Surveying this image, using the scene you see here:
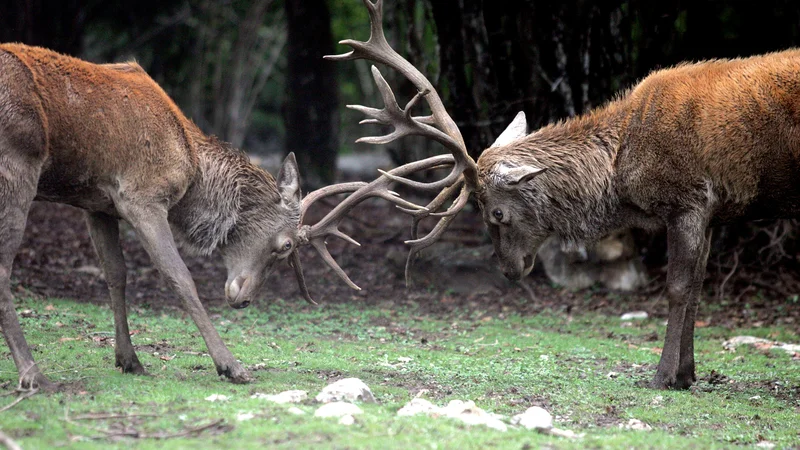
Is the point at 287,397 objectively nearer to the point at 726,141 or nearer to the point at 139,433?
the point at 139,433

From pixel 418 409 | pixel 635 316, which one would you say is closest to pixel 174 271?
pixel 418 409

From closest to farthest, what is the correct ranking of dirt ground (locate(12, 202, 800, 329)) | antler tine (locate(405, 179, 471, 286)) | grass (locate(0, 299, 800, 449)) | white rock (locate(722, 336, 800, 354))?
grass (locate(0, 299, 800, 449)) < antler tine (locate(405, 179, 471, 286)) < white rock (locate(722, 336, 800, 354)) < dirt ground (locate(12, 202, 800, 329))

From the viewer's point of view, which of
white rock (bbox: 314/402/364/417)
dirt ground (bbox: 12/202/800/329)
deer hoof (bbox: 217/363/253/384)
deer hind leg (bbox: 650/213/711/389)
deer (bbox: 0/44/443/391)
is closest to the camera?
white rock (bbox: 314/402/364/417)

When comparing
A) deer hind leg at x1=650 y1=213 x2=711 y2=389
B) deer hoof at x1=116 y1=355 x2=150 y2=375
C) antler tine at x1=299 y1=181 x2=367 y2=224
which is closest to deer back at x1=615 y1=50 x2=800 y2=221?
deer hind leg at x1=650 y1=213 x2=711 y2=389

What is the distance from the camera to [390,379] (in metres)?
6.81

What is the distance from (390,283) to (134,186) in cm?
582

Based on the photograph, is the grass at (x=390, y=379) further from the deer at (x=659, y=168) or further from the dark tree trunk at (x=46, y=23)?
the dark tree trunk at (x=46, y=23)

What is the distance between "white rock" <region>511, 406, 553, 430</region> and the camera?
5188mm

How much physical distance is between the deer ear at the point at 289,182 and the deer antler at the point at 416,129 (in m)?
0.62

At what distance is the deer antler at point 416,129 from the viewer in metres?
7.43

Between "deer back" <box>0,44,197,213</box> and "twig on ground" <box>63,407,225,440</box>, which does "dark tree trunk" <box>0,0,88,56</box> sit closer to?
"deer back" <box>0,44,197,213</box>

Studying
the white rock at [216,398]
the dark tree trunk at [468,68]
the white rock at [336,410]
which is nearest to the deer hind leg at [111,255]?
the white rock at [216,398]

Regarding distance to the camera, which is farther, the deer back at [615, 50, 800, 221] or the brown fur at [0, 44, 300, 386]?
the deer back at [615, 50, 800, 221]

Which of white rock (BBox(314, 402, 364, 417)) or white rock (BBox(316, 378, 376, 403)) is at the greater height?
white rock (BBox(314, 402, 364, 417))
